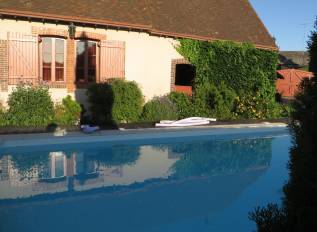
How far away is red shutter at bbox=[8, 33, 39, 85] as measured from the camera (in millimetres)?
12523

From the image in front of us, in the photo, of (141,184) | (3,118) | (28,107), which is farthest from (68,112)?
(141,184)

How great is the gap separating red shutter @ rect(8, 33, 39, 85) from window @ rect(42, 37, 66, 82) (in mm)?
450

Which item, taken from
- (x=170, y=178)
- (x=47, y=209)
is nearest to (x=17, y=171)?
(x=47, y=209)

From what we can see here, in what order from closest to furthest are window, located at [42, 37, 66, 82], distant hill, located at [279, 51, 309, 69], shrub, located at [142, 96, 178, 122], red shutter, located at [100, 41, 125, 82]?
window, located at [42, 37, 66, 82]
red shutter, located at [100, 41, 125, 82]
shrub, located at [142, 96, 178, 122]
distant hill, located at [279, 51, 309, 69]

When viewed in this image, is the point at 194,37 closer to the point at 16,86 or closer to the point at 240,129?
the point at 240,129

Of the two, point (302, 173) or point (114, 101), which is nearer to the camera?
point (302, 173)

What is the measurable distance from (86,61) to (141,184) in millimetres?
6800

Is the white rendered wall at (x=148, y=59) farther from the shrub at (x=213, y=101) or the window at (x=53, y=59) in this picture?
the shrub at (x=213, y=101)

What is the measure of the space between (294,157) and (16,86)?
10781 millimetres

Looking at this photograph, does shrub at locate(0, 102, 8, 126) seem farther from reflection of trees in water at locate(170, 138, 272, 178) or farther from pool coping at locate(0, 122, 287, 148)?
reflection of trees in water at locate(170, 138, 272, 178)

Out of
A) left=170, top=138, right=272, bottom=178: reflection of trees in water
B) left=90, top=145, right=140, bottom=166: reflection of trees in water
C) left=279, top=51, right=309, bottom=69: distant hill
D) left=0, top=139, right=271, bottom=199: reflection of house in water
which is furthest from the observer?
left=279, top=51, right=309, bottom=69: distant hill

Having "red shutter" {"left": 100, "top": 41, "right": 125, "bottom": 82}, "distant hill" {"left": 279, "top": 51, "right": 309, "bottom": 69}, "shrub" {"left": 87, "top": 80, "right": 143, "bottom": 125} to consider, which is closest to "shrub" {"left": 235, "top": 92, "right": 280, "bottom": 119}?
"shrub" {"left": 87, "top": 80, "right": 143, "bottom": 125}

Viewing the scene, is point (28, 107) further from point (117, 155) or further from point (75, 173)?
point (75, 173)

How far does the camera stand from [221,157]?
37.2 ft
